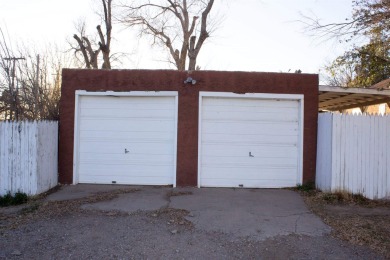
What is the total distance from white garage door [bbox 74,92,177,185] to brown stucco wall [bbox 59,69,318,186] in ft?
0.95

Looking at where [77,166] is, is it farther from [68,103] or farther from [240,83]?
[240,83]

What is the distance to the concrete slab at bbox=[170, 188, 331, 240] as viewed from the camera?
5738 millimetres

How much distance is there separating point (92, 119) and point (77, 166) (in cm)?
132

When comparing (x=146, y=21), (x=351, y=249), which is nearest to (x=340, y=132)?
(x=351, y=249)

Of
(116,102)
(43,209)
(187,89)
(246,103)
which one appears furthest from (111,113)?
(246,103)

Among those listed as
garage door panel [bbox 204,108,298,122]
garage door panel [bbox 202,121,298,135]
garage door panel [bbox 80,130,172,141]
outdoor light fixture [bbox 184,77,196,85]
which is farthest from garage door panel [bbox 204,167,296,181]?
outdoor light fixture [bbox 184,77,196,85]

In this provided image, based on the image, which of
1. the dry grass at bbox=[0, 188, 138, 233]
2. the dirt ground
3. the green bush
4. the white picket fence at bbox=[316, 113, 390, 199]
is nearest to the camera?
the dirt ground

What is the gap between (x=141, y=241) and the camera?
5133 millimetres

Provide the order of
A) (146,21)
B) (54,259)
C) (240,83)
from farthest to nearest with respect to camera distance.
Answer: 1. (146,21)
2. (240,83)
3. (54,259)

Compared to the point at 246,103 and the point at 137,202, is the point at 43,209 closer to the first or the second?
the point at 137,202

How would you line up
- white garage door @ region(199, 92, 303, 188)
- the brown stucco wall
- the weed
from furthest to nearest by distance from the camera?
1. white garage door @ region(199, 92, 303, 188)
2. the brown stucco wall
3. the weed

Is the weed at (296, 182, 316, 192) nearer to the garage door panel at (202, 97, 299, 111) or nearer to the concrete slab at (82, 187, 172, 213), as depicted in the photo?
the garage door panel at (202, 97, 299, 111)

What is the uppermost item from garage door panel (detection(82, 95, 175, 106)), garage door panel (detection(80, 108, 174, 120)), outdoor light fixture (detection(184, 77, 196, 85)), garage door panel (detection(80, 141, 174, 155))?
outdoor light fixture (detection(184, 77, 196, 85))

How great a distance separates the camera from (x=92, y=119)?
9164mm
